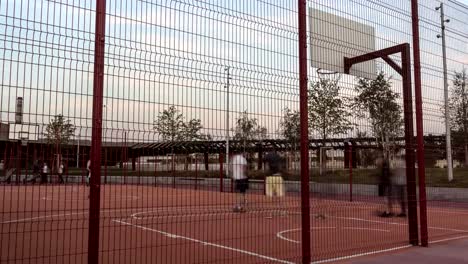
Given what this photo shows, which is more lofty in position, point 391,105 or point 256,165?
point 391,105

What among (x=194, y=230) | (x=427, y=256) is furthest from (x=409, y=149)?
(x=194, y=230)

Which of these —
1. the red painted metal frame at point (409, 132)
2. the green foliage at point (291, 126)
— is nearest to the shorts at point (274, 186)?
the green foliage at point (291, 126)

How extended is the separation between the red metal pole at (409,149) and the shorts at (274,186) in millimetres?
2587

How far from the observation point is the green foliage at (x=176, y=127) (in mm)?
5727

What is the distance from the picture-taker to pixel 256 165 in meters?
7.53

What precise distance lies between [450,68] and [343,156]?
407 centimetres

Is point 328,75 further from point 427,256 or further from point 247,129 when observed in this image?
point 427,256

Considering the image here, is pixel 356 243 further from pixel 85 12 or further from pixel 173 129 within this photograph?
pixel 85 12

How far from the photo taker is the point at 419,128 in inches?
353

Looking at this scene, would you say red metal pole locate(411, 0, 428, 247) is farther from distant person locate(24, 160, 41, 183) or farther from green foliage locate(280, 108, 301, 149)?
distant person locate(24, 160, 41, 183)

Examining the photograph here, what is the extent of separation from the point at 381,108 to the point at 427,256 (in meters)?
2.84

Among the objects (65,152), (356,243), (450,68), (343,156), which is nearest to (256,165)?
(343,156)

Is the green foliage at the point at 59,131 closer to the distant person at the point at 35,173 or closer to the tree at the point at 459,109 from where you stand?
the distant person at the point at 35,173

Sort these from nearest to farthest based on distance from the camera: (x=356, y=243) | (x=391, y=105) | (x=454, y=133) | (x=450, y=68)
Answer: (x=356, y=243)
(x=391, y=105)
(x=450, y=68)
(x=454, y=133)
